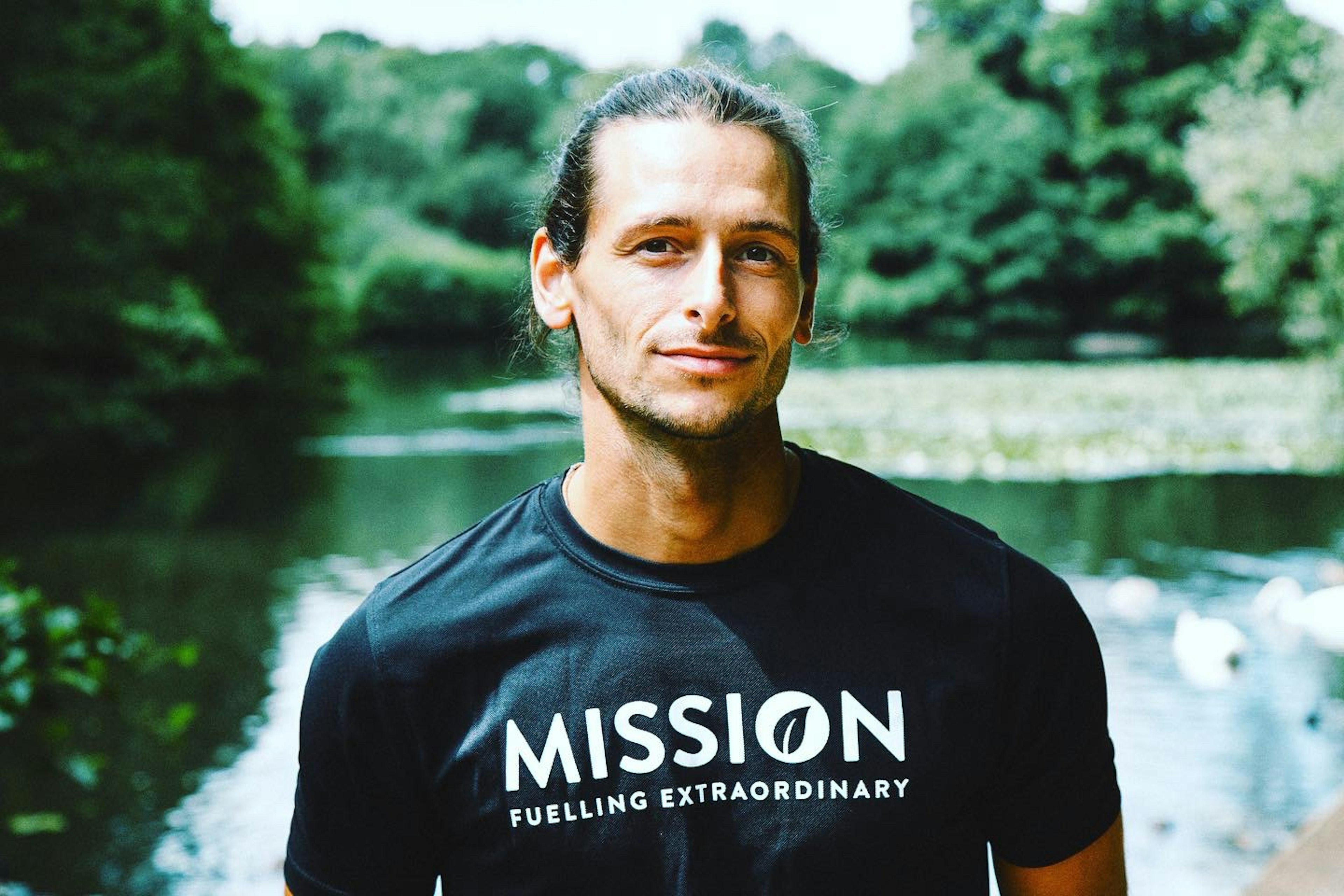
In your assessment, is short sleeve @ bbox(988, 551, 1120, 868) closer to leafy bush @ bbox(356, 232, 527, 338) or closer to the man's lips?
the man's lips

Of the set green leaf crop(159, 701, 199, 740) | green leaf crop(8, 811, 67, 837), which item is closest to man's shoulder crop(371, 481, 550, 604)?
green leaf crop(159, 701, 199, 740)

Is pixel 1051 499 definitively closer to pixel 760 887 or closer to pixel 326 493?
pixel 326 493

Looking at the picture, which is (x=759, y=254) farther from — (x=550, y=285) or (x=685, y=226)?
(x=550, y=285)

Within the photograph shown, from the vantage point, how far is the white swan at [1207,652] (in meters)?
5.80

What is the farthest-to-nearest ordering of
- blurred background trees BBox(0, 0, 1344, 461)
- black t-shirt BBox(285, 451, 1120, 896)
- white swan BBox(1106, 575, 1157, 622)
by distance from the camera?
blurred background trees BBox(0, 0, 1344, 461) < white swan BBox(1106, 575, 1157, 622) < black t-shirt BBox(285, 451, 1120, 896)

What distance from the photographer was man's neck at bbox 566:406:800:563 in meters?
1.47

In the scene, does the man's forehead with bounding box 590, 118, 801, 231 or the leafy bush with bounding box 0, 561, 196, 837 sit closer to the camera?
the man's forehead with bounding box 590, 118, 801, 231

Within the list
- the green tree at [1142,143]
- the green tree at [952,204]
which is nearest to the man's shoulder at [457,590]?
the green tree at [1142,143]

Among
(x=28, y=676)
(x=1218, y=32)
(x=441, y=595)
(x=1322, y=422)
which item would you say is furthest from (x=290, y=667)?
(x=1218, y=32)

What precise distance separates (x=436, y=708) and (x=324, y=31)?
7086cm

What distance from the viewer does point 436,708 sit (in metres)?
1.44

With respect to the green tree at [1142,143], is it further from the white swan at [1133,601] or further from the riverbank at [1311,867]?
the riverbank at [1311,867]

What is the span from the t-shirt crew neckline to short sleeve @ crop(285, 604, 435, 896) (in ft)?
0.74

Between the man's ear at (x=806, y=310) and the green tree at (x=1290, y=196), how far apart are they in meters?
13.0
